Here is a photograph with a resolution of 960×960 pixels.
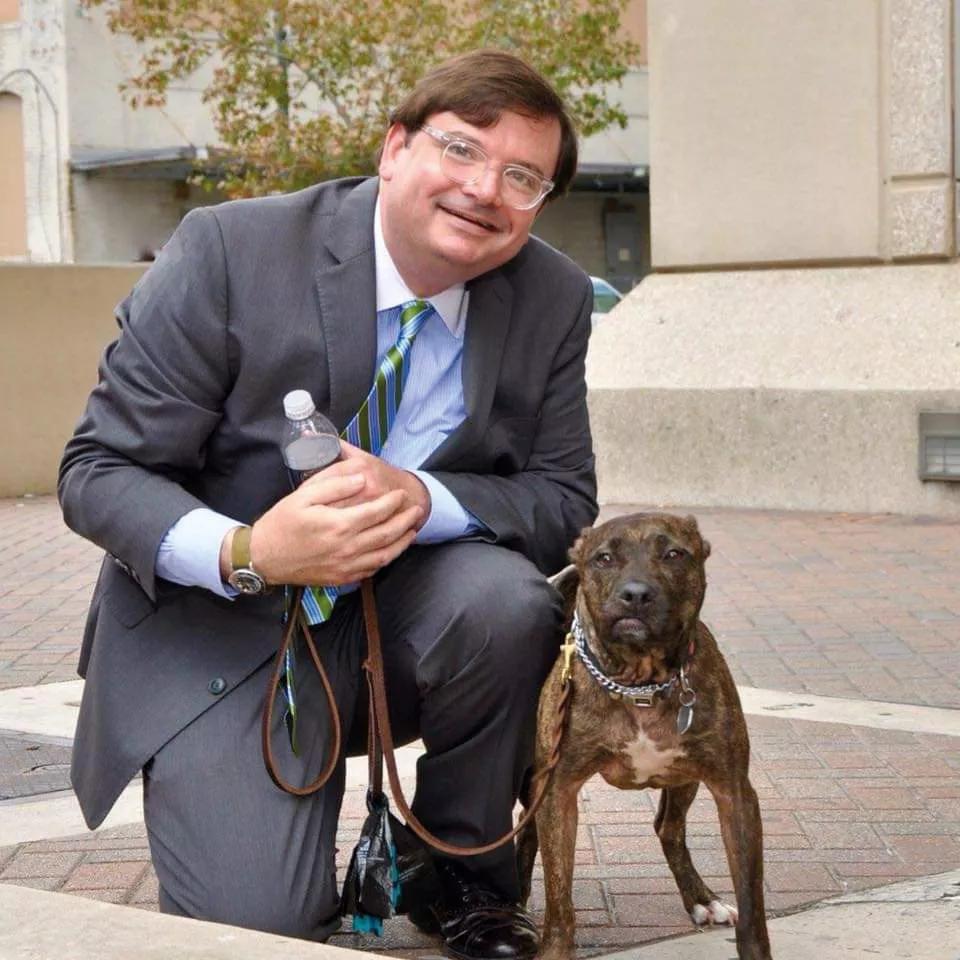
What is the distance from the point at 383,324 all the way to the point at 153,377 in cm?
49

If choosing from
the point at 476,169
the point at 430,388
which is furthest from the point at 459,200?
the point at 430,388

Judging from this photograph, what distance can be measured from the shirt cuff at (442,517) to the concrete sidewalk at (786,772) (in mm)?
878

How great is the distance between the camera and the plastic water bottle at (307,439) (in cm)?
334

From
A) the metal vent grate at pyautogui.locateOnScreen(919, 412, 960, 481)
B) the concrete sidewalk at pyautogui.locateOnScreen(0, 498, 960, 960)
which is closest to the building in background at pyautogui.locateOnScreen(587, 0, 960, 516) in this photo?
the metal vent grate at pyautogui.locateOnScreen(919, 412, 960, 481)

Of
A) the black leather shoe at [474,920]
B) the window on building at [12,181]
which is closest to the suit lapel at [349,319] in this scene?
the black leather shoe at [474,920]

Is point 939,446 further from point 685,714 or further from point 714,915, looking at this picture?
point 685,714

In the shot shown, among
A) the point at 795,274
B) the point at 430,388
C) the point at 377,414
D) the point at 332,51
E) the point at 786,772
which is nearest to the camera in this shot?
the point at 377,414

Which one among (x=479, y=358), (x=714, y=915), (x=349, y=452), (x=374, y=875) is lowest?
(x=714, y=915)

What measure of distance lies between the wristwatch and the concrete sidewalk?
2.57 ft

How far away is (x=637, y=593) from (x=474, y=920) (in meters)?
0.81

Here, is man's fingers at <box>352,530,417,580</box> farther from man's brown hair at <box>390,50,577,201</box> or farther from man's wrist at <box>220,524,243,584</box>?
man's brown hair at <box>390,50,577,201</box>

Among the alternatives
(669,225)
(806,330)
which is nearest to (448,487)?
(806,330)

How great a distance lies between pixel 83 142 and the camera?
34.1 meters

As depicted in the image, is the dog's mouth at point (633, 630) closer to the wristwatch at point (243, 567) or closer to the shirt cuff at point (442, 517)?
the shirt cuff at point (442, 517)
